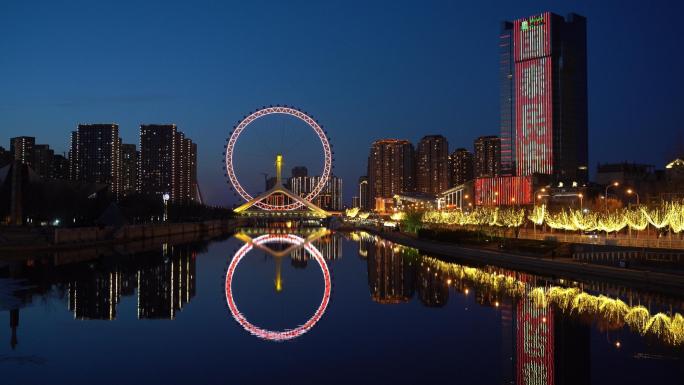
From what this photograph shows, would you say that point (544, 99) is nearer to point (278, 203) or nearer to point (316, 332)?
point (278, 203)

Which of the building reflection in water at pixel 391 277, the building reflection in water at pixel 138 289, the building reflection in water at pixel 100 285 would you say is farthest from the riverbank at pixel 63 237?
the building reflection in water at pixel 391 277

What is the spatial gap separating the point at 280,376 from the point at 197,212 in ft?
301

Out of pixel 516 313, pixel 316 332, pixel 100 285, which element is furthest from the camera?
pixel 100 285

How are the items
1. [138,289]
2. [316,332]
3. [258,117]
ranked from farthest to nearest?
[258,117] < [138,289] < [316,332]

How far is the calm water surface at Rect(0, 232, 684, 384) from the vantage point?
11.5 metres

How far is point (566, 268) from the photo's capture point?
25.6 meters

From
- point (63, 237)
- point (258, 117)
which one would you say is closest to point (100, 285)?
point (63, 237)

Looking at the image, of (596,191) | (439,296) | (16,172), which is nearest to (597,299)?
(439,296)

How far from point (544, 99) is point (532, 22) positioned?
1729cm

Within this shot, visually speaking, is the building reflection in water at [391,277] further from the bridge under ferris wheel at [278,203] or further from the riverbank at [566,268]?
the bridge under ferris wheel at [278,203]

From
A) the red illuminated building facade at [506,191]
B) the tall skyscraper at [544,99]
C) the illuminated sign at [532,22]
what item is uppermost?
the illuminated sign at [532,22]

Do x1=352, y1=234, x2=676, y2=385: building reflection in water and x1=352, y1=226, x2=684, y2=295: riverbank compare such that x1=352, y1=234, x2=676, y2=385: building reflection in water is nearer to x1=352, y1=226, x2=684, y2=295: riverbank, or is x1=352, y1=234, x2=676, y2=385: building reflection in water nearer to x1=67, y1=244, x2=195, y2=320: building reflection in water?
x1=352, y1=226, x2=684, y2=295: riverbank

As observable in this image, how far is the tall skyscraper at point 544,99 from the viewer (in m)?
139

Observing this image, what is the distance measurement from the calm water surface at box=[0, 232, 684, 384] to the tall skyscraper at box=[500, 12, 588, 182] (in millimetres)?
119718
